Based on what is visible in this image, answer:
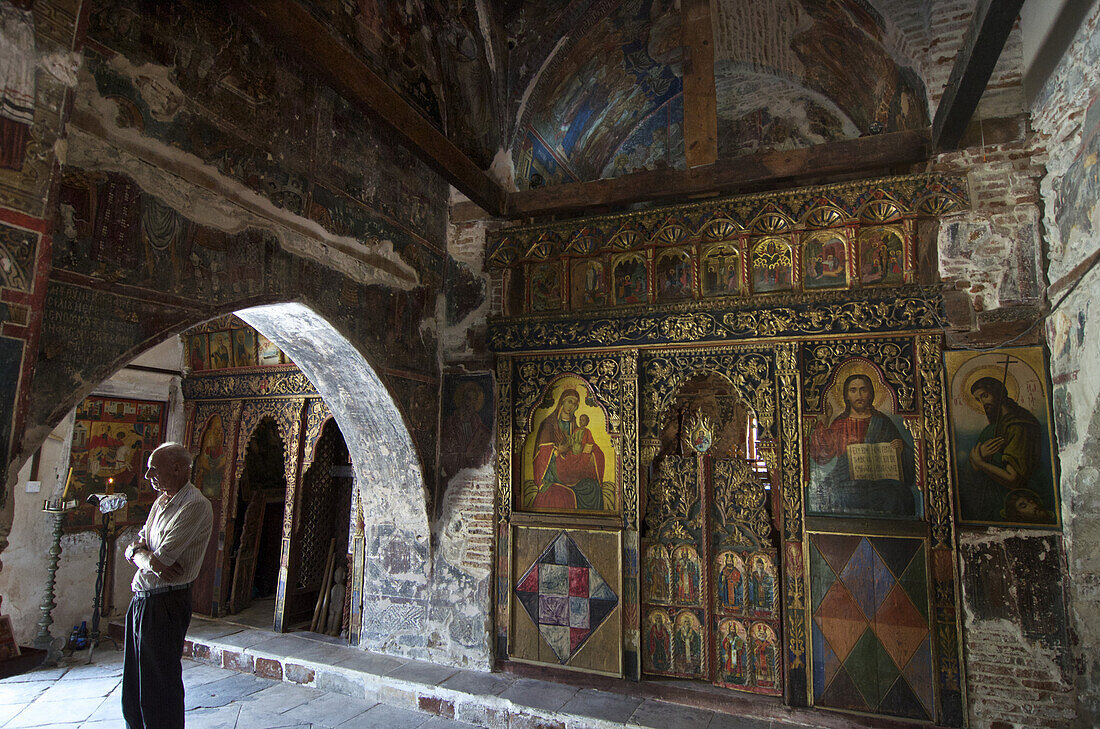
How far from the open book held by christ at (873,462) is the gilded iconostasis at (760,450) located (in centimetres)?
1

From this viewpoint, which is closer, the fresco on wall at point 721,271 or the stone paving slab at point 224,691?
the stone paving slab at point 224,691

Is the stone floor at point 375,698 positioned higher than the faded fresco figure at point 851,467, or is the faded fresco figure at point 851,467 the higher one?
the faded fresco figure at point 851,467

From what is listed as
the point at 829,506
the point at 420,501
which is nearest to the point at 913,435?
the point at 829,506

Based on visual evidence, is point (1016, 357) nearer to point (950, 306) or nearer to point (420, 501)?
point (950, 306)

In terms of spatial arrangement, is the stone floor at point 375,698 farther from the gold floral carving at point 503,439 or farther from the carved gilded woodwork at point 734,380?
the gold floral carving at point 503,439

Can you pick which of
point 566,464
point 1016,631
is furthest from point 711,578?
point 1016,631

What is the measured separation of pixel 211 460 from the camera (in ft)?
25.7

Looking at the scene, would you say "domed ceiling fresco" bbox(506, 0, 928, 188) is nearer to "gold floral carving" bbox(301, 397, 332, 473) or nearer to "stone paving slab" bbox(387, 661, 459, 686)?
"gold floral carving" bbox(301, 397, 332, 473)

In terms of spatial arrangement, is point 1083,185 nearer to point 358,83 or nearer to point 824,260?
point 824,260

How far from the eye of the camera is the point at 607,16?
6324 millimetres

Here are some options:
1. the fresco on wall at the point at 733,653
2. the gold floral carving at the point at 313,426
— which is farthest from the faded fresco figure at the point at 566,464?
the gold floral carving at the point at 313,426

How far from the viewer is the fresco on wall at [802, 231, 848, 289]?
5.25 meters

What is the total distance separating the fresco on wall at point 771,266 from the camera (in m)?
5.39

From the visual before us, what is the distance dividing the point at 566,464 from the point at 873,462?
2.58m
